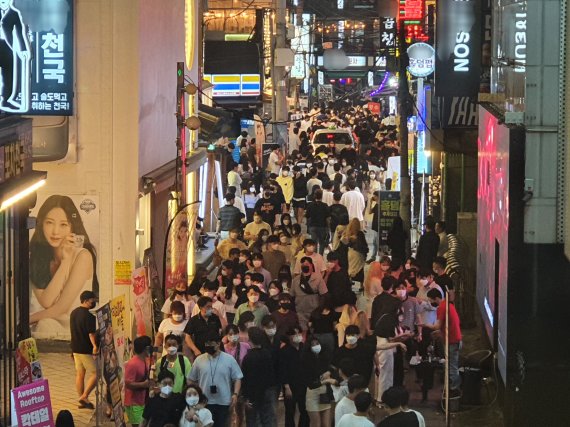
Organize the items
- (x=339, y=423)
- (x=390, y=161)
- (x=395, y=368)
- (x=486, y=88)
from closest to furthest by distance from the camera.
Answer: (x=339, y=423) → (x=395, y=368) → (x=486, y=88) → (x=390, y=161)

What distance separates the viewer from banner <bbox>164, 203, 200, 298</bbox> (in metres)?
20.3

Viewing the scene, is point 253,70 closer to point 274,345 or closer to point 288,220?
point 288,220

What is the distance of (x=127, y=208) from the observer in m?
18.6

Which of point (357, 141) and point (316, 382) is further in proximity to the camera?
point (357, 141)

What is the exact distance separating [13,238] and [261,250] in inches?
337

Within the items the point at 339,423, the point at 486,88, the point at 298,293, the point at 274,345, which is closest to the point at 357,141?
the point at 486,88

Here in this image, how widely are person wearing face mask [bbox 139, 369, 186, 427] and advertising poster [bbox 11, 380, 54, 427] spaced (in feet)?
3.19

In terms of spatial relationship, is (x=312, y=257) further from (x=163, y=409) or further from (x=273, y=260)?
(x=163, y=409)

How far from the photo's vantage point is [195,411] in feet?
38.4

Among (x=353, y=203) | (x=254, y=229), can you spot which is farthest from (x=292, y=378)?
(x=353, y=203)

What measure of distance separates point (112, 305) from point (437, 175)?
2050 centimetres

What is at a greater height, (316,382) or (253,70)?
(253,70)

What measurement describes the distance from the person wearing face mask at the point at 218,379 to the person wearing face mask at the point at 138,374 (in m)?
0.68

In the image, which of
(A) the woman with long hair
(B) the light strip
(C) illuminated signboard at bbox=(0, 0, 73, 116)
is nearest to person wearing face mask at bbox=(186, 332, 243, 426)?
(B) the light strip
